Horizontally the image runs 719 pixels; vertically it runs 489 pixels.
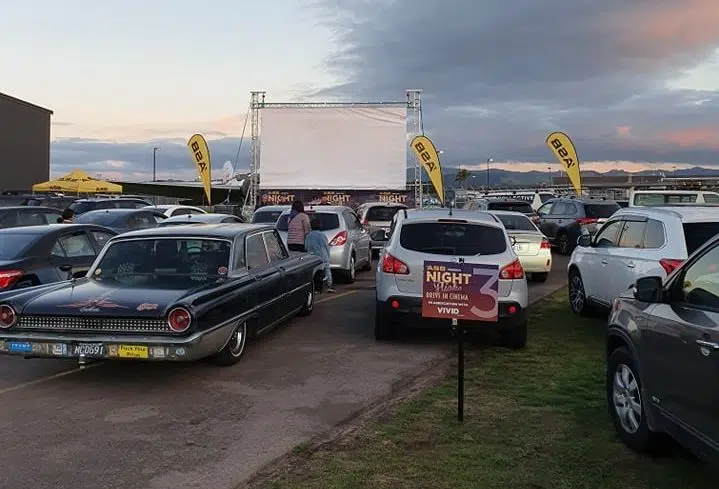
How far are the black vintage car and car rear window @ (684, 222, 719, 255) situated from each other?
475cm

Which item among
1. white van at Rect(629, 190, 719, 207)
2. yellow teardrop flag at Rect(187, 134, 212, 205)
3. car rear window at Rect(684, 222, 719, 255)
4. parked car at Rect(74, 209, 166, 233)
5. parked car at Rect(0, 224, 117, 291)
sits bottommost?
parked car at Rect(0, 224, 117, 291)

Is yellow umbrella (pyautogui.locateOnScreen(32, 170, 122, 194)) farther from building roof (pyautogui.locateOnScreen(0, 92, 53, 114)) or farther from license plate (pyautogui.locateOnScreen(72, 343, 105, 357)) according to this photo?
license plate (pyautogui.locateOnScreen(72, 343, 105, 357))

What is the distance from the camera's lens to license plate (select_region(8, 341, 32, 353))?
6414 millimetres

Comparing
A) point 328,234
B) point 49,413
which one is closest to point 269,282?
point 49,413

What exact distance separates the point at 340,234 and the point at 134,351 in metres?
8.40

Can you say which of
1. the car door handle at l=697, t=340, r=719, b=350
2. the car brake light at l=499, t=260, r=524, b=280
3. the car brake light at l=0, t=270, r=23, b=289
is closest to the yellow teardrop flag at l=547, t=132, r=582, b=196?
the car brake light at l=499, t=260, r=524, b=280

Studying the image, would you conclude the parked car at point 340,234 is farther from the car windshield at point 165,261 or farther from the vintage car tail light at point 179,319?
the vintage car tail light at point 179,319

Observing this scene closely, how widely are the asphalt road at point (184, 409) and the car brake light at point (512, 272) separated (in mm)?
1172

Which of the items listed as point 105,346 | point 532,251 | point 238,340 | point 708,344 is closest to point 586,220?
point 532,251

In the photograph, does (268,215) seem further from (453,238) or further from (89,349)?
(89,349)

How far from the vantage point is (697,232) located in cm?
806

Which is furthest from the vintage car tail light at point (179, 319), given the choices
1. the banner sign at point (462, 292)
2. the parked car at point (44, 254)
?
the parked car at point (44, 254)

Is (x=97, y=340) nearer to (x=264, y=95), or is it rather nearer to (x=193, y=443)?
(x=193, y=443)

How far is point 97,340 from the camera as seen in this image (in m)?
6.32
